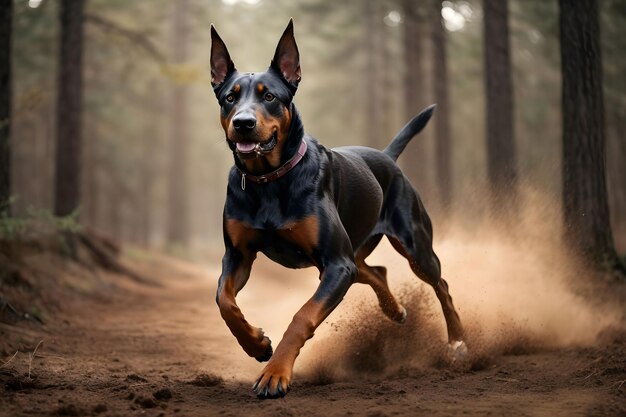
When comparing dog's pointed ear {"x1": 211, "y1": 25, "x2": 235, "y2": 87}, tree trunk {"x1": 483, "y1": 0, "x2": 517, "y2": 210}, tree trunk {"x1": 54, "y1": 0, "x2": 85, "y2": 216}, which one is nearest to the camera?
dog's pointed ear {"x1": 211, "y1": 25, "x2": 235, "y2": 87}

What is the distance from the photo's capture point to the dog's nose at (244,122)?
4.30 m

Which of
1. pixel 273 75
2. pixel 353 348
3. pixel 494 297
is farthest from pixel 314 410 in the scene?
pixel 494 297

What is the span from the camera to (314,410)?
3.96m

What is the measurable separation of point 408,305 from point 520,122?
28.0 m

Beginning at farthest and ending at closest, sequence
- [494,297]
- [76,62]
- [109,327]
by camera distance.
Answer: [76,62] → [109,327] → [494,297]

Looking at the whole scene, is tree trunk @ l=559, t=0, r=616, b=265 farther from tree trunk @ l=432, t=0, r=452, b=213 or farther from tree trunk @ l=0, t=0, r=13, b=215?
tree trunk @ l=432, t=0, r=452, b=213

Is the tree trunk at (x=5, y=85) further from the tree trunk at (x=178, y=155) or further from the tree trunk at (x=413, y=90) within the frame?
the tree trunk at (x=178, y=155)

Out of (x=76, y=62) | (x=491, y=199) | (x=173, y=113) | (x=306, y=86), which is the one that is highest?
(x=306, y=86)

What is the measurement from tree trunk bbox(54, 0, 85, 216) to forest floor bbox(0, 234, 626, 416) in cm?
418

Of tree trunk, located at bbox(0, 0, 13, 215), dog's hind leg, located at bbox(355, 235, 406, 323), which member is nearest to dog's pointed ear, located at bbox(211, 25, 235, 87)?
dog's hind leg, located at bbox(355, 235, 406, 323)

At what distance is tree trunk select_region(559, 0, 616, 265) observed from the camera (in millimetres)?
8211

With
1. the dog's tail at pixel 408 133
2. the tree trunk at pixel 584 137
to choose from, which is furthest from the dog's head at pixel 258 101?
the tree trunk at pixel 584 137

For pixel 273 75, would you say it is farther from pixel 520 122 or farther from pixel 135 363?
pixel 520 122

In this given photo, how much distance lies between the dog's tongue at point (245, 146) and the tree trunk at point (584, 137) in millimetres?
5357
